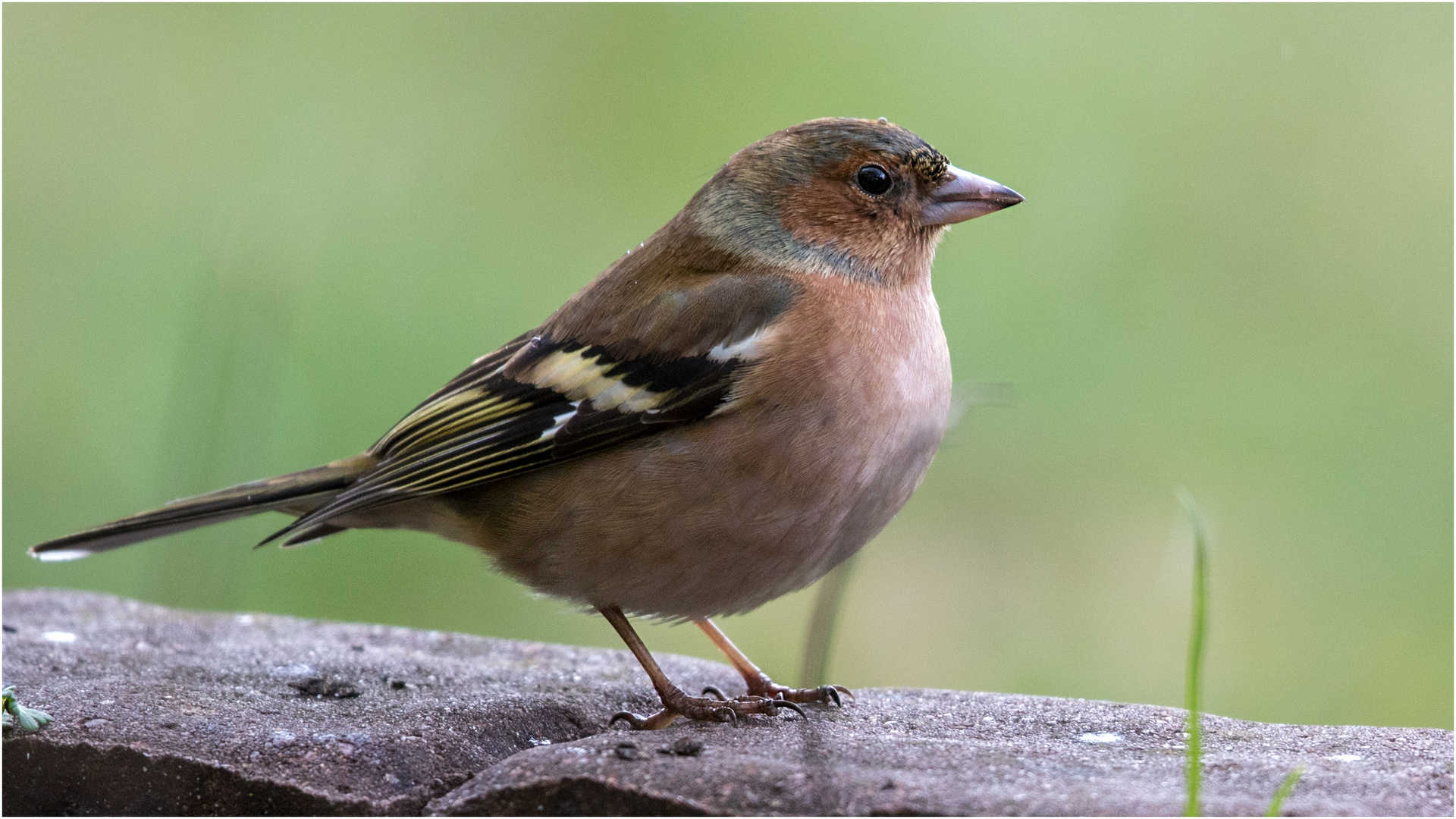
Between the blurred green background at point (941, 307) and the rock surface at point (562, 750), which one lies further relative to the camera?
the blurred green background at point (941, 307)

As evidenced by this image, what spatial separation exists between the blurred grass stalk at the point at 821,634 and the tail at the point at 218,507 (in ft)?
6.65

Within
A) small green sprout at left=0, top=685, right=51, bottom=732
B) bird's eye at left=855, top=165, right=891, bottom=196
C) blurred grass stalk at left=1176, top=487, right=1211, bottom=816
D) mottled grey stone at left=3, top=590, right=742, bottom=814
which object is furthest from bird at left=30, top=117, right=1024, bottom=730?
blurred grass stalk at left=1176, top=487, right=1211, bottom=816

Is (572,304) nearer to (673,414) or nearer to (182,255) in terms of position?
(673,414)

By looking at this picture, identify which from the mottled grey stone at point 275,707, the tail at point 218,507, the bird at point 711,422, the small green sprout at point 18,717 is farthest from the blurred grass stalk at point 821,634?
the tail at point 218,507

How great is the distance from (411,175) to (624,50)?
1.37 m

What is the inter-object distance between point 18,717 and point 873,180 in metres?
2.53

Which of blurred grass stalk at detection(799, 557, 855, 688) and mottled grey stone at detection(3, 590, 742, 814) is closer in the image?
blurred grass stalk at detection(799, 557, 855, 688)

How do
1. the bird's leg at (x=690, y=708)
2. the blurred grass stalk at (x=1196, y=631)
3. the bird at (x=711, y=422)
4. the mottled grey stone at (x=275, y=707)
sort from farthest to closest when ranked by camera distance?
the bird's leg at (x=690, y=708)
the bird at (x=711, y=422)
the mottled grey stone at (x=275, y=707)
the blurred grass stalk at (x=1196, y=631)

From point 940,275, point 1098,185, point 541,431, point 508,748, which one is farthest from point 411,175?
point 508,748

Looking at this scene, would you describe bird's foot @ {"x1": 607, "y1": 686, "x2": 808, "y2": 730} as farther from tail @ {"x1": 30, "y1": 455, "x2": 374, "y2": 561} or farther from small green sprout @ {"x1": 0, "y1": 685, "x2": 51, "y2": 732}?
small green sprout @ {"x1": 0, "y1": 685, "x2": 51, "y2": 732}

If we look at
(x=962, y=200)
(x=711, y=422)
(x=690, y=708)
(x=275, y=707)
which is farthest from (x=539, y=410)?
(x=962, y=200)

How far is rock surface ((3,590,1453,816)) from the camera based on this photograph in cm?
257

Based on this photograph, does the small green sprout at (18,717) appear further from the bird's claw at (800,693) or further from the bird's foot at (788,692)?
the bird's claw at (800,693)

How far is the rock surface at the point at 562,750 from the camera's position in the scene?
2.57 metres
